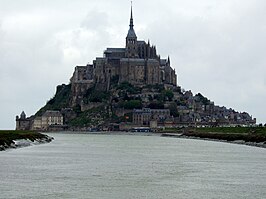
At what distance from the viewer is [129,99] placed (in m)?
179

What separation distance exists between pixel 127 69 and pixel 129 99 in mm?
8597

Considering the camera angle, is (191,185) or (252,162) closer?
(191,185)

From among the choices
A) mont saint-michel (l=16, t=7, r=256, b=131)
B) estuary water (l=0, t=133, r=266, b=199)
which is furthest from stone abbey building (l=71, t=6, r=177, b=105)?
estuary water (l=0, t=133, r=266, b=199)

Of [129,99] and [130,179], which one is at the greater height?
[129,99]

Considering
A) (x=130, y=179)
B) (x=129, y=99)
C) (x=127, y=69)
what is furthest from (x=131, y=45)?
(x=130, y=179)

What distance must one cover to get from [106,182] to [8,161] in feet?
50.4

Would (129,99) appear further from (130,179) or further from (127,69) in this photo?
(130,179)

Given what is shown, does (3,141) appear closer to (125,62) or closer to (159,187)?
(159,187)

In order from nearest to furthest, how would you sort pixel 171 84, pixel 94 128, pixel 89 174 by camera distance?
pixel 89 174 → pixel 94 128 → pixel 171 84

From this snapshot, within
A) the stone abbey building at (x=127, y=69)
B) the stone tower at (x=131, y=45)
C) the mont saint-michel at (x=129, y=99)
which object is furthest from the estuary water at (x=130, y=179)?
the stone tower at (x=131, y=45)

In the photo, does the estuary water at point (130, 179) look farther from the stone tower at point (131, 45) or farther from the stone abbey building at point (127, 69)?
the stone tower at point (131, 45)

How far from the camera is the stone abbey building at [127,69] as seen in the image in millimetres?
181875

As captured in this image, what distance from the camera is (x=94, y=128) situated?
179m

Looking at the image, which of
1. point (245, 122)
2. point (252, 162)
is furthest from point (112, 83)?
point (252, 162)
